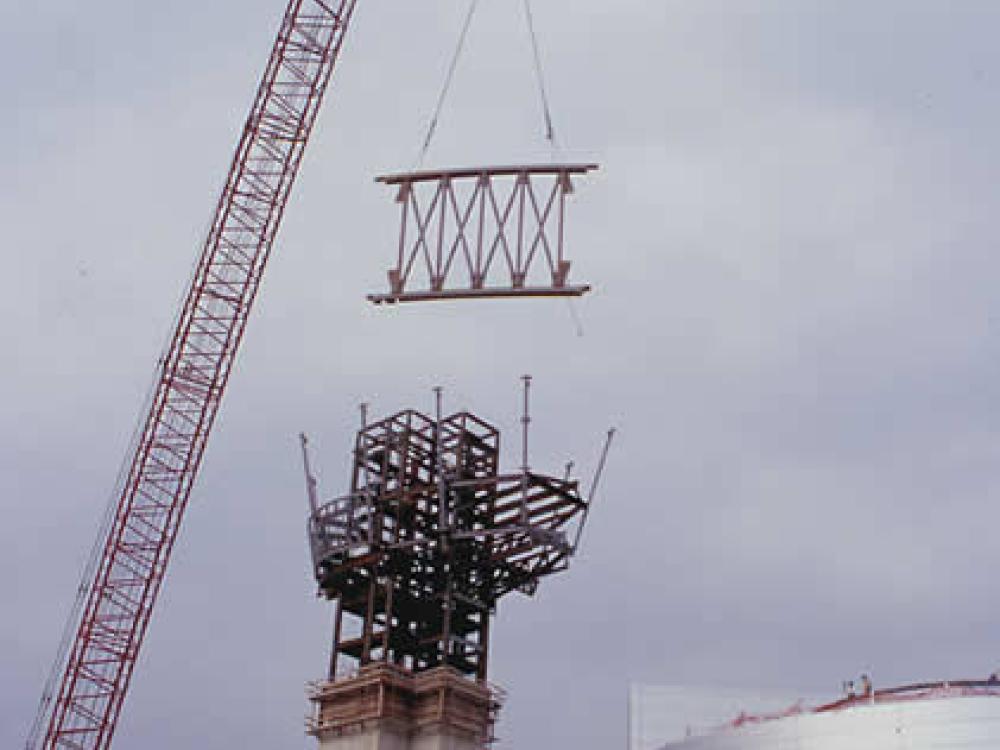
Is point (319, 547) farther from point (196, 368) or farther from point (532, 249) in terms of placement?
point (532, 249)

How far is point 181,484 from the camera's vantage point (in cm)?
12212

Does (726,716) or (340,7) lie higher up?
(340,7)

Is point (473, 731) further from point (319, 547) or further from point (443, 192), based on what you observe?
point (443, 192)

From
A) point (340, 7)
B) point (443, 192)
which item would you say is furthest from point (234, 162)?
point (443, 192)

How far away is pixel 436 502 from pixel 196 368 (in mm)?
19706

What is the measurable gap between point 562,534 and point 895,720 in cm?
2522

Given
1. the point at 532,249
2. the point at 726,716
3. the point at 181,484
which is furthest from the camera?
the point at 726,716

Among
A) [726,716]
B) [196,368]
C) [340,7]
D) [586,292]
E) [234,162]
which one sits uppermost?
[340,7]

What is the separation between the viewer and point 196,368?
124 metres

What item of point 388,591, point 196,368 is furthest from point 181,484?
point 388,591

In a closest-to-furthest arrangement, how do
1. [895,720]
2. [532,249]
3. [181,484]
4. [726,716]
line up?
[532,249]
[895,720]
[181,484]
[726,716]

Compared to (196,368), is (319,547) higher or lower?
lower

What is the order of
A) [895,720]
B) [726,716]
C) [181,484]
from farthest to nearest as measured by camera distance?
[726,716]
[181,484]
[895,720]

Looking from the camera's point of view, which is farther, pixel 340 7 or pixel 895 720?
pixel 340 7
